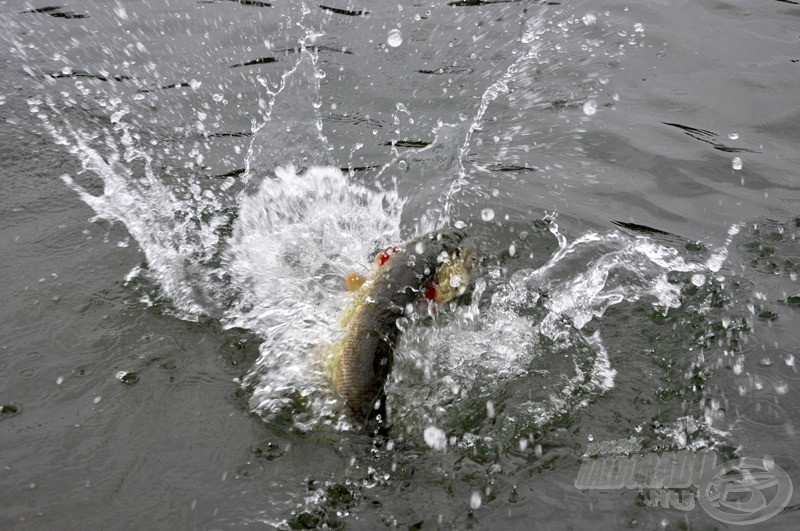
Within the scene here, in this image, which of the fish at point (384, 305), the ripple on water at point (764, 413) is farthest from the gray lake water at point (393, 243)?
the fish at point (384, 305)

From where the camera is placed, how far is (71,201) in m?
4.47

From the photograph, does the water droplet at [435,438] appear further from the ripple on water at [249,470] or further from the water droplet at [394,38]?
the water droplet at [394,38]

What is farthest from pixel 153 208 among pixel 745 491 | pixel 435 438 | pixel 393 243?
pixel 745 491

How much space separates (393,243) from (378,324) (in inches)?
58.5

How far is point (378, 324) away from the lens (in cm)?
309

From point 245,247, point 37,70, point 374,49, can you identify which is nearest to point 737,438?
point 245,247

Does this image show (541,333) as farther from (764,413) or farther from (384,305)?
(764,413)

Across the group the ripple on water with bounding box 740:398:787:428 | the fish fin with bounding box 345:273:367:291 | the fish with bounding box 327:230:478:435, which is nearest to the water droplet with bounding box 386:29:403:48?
the fish with bounding box 327:230:478:435

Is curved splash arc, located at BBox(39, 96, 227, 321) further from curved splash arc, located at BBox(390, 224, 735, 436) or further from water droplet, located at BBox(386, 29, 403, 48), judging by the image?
water droplet, located at BBox(386, 29, 403, 48)

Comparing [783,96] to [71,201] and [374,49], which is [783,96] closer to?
[374,49]

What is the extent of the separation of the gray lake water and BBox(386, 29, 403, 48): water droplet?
4cm

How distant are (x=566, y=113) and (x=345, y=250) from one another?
103 inches

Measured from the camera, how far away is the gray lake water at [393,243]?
2.85 metres

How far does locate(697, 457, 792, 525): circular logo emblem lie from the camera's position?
2.77 m
